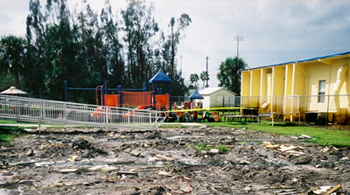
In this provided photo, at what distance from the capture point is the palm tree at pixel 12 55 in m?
31.0

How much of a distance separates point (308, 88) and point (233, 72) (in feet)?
80.1

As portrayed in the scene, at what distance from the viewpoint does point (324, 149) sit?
7.70m

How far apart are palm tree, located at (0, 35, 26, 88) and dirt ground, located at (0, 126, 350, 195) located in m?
28.7

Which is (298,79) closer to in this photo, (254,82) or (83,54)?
(254,82)

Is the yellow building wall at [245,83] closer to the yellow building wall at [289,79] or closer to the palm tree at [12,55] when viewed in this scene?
the yellow building wall at [289,79]

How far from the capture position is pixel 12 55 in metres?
31.3

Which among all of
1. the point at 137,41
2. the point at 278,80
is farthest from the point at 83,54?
the point at 278,80

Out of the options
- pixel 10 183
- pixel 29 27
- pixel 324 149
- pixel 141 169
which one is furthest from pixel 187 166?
pixel 29 27

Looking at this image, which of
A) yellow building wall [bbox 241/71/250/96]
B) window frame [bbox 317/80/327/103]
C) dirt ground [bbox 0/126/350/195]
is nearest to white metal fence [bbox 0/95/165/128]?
dirt ground [bbox 0/126/350/195]

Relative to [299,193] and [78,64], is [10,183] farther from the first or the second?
[78,64]

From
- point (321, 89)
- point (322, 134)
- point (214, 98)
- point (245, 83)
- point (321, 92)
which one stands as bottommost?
point (322, 134)

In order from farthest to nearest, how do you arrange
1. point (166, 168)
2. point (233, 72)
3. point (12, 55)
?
point (233, 72) → point (12, 55) → point (166, 168)

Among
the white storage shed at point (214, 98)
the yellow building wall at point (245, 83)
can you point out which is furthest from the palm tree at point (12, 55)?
the yellow building wall at point (245, 83)

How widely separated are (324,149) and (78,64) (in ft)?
110
